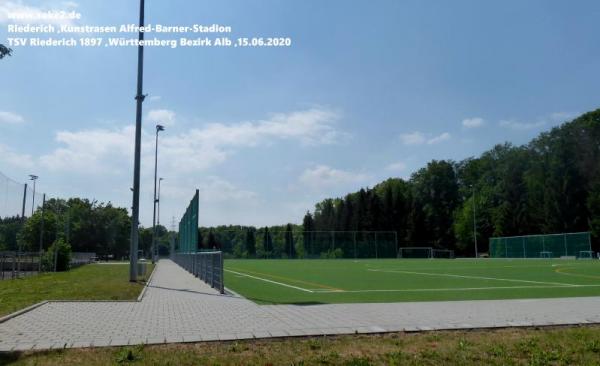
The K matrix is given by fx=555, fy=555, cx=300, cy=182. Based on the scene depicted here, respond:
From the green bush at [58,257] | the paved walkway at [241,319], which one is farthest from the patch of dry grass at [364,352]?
the green bush at [58,257]

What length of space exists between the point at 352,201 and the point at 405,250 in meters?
26.8

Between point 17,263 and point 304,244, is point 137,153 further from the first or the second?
point 304,244

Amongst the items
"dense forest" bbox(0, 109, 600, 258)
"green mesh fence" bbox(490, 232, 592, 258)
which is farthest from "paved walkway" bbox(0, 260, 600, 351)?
"green mesh fence" bbox(490, 232, 592, 258)

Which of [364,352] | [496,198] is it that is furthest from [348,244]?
[364,352]

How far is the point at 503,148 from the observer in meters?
93.6

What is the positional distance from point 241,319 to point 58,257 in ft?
89.2

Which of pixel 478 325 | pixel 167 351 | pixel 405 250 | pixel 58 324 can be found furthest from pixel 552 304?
pixel 405 250

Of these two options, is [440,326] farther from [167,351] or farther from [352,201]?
[352,201]

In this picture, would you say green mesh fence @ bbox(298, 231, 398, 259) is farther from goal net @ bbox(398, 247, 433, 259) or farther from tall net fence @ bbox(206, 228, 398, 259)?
goal net @ bbox(398, 247, 433, 259)

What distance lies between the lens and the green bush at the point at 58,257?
31594 mm

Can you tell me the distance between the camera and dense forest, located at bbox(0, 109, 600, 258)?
69625 millimetres

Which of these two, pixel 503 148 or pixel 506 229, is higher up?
pixel 503 148

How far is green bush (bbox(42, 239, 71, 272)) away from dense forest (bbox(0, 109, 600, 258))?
297 inches

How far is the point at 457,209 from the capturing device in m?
96.9
